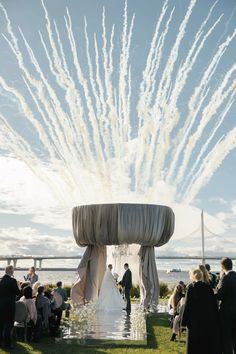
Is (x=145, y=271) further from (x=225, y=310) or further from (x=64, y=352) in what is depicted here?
(x=225, y=310)

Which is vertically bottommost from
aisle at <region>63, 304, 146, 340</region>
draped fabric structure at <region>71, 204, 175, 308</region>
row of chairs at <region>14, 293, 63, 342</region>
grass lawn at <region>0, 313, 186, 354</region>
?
grass lawn at <region>0, 313, 186, 354</region>

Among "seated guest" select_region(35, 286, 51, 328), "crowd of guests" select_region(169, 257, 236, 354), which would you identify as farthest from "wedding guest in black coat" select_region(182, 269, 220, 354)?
"seated guest" select_region(35, 286, 51, 328)

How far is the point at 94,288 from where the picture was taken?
16.9 m

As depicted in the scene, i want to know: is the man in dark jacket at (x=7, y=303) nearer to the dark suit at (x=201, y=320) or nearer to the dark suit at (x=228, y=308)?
the dark suit at (x=201, y=320)

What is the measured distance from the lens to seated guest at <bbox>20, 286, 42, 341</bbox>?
907cm

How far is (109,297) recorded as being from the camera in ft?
52.9

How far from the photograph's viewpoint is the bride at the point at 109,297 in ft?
52.5

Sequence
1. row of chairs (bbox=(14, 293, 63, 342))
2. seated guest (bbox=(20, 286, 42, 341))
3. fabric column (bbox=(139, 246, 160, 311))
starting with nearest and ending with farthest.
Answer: row of chairs (bbox=(14, 293, 63, 342)) → seated guest (bbox=(20, 286, 42, 341)) → fabric column (bbox=(139, 246, 160, 311))

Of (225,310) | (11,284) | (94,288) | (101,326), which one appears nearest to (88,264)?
(94,288)

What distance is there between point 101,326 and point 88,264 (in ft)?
18.9

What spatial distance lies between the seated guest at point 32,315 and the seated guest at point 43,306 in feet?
0.70

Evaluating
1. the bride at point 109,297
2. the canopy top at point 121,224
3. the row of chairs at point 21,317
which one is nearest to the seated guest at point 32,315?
the row of chairs at point 21,317

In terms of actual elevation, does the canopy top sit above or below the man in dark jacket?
above

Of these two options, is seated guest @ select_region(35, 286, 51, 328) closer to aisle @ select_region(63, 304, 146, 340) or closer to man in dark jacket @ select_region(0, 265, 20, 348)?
aisle @ select_region(63, 304, 146, 340)
